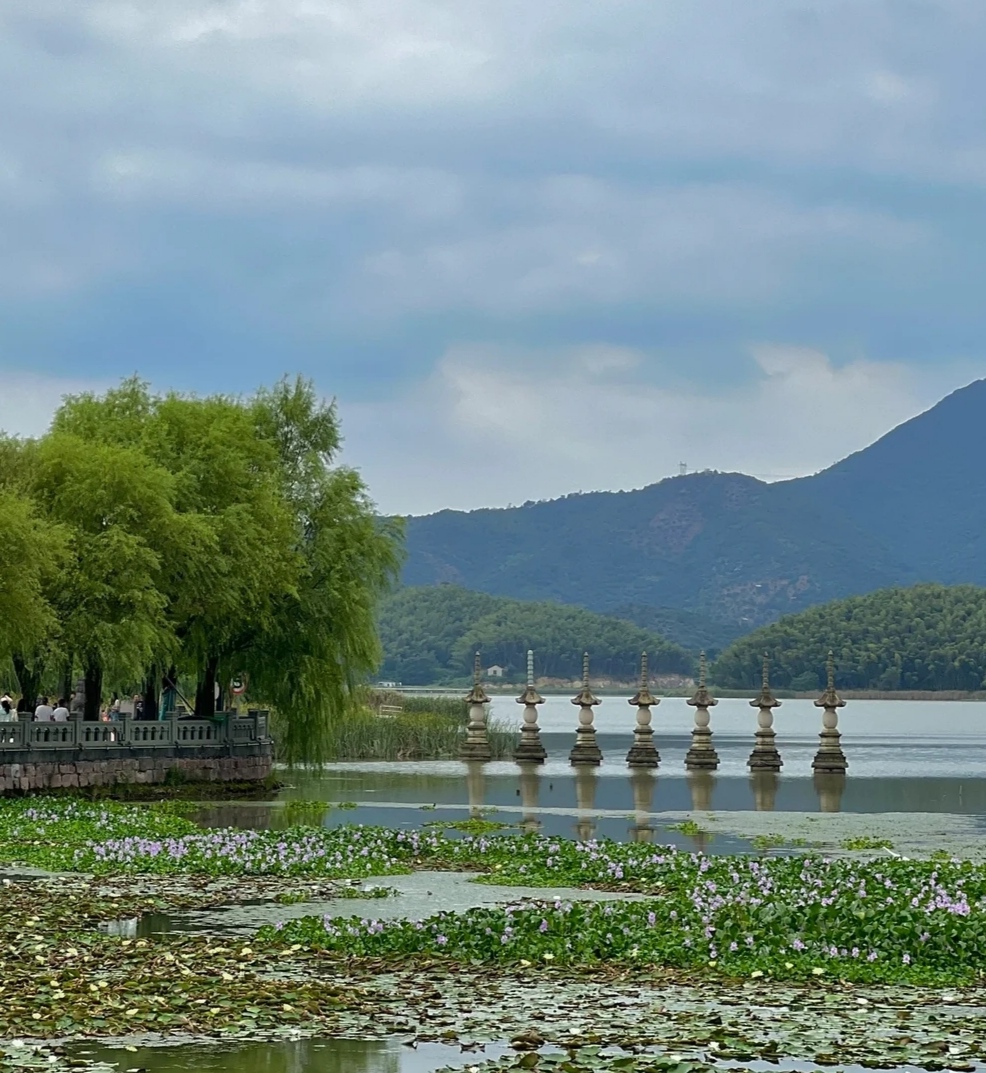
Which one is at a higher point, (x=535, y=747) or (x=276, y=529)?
(x=276, y=529)

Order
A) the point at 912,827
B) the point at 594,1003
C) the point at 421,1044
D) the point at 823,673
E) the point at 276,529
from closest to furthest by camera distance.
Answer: the point at 421,1044 < the point at 594,1003 < the point at 912,827 < the point at 276,529 < the point at 823,673

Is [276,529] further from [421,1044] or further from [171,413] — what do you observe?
[421,1044]

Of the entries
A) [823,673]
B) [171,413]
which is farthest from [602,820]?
[823,673]

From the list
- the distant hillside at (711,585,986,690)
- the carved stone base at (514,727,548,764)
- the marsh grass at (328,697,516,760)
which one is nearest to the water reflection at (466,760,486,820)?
the carved stone base at (514,727,548,764)

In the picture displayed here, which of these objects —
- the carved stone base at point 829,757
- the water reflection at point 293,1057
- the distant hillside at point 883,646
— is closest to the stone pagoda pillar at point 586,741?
the carved stone base at point 829,757

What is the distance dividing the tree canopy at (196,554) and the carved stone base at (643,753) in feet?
49.7

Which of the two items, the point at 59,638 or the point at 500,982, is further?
the point at 59,638

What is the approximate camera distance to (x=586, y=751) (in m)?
63.5

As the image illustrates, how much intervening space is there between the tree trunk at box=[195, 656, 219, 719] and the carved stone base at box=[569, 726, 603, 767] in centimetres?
1790

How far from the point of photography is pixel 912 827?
116 ft

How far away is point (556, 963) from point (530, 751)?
158ft

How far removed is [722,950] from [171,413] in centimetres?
3373

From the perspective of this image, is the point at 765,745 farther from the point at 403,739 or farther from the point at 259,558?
the point at 259,558

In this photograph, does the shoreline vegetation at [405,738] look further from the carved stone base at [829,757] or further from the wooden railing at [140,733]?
the wooden railing at [140,733]
